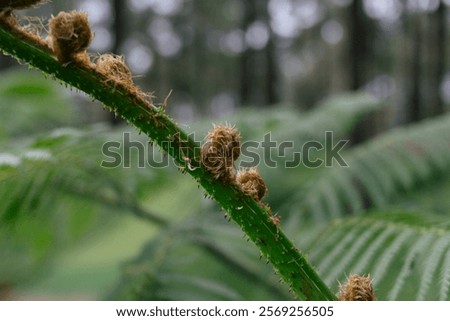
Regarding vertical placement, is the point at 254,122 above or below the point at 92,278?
below

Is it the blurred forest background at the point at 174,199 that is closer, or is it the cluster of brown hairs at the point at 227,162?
the cluster of brown hairs at the point at 227,162

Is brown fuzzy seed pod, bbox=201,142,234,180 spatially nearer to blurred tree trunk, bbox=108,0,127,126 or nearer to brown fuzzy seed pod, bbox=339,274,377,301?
brown fuzzy seed pod, bbox=339,274,377,301

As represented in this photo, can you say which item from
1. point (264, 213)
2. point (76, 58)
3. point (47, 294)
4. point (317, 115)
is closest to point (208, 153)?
point (264, 213)

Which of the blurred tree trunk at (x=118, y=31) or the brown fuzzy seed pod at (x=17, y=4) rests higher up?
the blurred tree trunk at (x=118, y=31)

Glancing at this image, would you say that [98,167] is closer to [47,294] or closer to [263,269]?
[263,269]

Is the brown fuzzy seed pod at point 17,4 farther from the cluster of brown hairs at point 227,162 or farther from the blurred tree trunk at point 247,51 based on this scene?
the blurred tree trunk at point 247,51

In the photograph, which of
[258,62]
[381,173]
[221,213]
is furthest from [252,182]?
[258,62]

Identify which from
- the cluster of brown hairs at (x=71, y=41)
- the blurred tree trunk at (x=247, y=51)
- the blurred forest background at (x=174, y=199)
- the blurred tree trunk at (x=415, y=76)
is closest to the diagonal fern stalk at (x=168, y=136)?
the cluster of brown hairs at (x=71, y=41)

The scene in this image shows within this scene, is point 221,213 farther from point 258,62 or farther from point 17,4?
point 258,62
